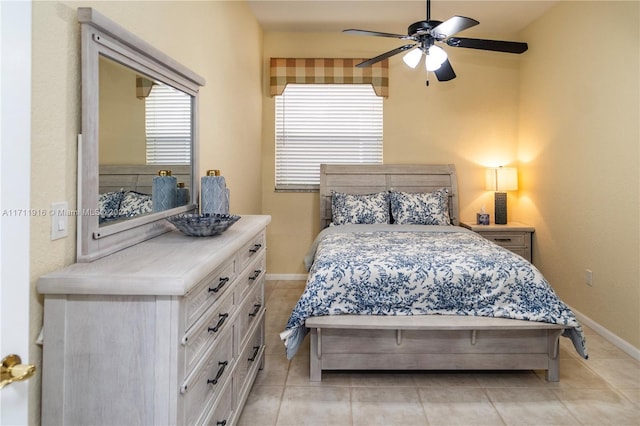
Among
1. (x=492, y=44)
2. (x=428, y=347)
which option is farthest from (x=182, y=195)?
(x=492, y=44)

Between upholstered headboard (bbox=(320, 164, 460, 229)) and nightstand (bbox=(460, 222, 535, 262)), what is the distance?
15.9 inches

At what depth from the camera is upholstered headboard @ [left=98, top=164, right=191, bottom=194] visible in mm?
1463

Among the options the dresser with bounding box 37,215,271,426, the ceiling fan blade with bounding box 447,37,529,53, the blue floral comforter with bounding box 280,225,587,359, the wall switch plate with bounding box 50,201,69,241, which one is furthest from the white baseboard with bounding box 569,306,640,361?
the wall switch plate with bounding box 50,201,69,241

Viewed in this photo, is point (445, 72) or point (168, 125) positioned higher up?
point (445, 72)

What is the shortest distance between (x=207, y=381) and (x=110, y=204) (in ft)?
2.34

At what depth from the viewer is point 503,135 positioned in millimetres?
4750

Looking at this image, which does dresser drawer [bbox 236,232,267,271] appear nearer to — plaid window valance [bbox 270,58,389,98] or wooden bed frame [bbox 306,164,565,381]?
wooden bed frame [bbox 306,164,565,381]

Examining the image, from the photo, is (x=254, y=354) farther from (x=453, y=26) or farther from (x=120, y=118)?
(x=453, y=26)

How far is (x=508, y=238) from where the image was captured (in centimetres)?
427

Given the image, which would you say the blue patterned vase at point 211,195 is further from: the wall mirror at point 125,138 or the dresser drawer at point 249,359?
the dresser drawer at point 249,359

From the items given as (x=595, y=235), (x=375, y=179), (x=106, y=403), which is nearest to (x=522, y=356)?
(x=595, y=235)

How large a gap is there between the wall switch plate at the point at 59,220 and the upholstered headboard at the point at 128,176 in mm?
160

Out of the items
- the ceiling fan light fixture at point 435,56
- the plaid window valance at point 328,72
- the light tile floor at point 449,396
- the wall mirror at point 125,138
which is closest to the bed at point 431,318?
the light tile floor at point 449,396

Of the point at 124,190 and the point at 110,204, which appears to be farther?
the point at 124,190
